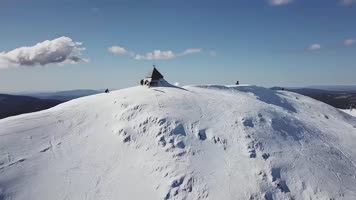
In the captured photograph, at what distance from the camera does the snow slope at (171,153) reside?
2942 centimetres

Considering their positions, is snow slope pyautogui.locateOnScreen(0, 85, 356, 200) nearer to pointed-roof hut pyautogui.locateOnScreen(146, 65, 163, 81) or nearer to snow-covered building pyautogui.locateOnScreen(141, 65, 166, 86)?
snow-covered building pyautogui.locateOnScreen(141, 65, 166, 86)

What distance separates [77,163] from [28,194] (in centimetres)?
612

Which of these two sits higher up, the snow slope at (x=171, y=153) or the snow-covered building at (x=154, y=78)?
the snow-covered building at (x=154, y=78)

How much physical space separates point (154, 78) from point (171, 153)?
81.0ft

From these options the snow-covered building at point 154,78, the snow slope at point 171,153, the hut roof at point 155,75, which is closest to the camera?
the snow slope at point 171,153

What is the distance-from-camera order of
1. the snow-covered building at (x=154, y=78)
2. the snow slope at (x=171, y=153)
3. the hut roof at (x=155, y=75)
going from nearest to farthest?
1. the snow slope at (x=171, y=153)
2. the snow-covered building at (x=154, y=78)
3. the hut roof at (x=155, y=75)

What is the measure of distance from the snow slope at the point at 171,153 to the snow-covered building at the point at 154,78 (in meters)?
9.58

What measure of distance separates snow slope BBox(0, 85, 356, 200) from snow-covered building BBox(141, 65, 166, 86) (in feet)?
31.4

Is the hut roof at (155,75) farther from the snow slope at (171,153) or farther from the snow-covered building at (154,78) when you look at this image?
the snow slope at (171,153)

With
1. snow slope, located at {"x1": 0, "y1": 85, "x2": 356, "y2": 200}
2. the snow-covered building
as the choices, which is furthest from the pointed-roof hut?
snow slope, located at {"x1": 0, "y1": 85, "x2": 356, "y2": 200}

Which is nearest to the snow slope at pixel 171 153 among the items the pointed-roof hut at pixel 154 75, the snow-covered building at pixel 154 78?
the snow-covered building at pixel 154 78

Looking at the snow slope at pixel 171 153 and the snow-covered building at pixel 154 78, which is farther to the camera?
the snow-covered building at pixel 154 78

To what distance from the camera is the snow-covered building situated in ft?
182

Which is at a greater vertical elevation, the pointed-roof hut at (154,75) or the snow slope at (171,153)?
the pointed-roof hut at (154,75)
